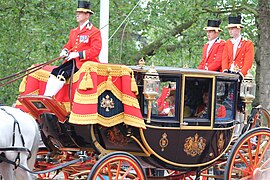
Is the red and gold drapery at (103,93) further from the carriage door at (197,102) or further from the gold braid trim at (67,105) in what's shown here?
the carriage door at (197,102)

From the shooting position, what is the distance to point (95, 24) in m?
14.2

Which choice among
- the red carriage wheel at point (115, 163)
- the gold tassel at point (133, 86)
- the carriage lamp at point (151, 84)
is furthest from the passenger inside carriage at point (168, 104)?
the red carriage wheel at point (115, 163)

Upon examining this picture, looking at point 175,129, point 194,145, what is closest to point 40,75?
point 175,129

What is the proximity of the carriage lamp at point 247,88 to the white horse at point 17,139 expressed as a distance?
2.63m

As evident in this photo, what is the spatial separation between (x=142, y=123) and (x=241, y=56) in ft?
7.16

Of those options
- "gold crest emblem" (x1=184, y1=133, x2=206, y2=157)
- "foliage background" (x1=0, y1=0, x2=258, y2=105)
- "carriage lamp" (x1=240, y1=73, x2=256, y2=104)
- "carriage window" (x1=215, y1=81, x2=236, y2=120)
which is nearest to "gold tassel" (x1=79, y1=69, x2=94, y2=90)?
"gold crest emblem" (x1=184, y1=133, x2=206, y2=157)

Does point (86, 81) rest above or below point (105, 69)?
below

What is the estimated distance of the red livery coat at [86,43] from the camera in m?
7.83

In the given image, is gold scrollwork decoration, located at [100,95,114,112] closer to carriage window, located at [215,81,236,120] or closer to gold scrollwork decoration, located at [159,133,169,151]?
gold scrollwork decoration, located at [159,133,169,151]

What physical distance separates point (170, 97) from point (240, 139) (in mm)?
910

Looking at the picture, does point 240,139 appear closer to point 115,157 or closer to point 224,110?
point 224,110

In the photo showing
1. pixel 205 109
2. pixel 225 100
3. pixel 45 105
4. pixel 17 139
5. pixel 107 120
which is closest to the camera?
pixel 17 139

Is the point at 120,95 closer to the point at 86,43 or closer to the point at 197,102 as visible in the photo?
the point at 86,43

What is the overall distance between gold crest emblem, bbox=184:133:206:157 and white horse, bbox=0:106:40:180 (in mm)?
1736
